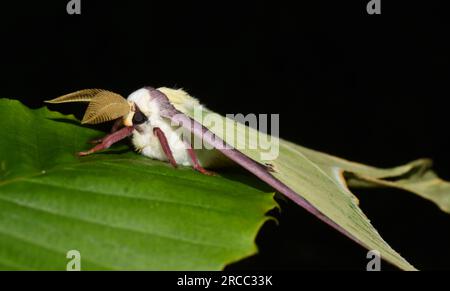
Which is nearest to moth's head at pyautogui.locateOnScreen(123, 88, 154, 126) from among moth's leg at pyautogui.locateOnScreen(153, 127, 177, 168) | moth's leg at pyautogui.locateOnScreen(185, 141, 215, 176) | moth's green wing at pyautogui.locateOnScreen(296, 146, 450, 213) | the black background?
moth's leg at pyautogui.locateOnScreen(153, 127, 177, 168)

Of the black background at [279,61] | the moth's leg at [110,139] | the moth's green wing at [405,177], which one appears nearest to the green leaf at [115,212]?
the moth's leg at [110,139]

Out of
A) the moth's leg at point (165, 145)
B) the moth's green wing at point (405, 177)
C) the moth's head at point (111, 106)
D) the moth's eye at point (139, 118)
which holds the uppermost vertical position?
the moth's head at point (111, 106)

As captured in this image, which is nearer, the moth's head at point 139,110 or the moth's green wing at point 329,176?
the moth's green wing at point 329,176

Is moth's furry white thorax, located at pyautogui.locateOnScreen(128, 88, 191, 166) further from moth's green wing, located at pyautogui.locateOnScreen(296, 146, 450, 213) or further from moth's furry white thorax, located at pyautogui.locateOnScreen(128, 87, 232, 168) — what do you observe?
moth's green wing, located at pyautogui.locateOnScreen(296, 146, 450, 213)

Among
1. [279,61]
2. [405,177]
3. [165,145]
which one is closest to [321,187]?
[165,145]

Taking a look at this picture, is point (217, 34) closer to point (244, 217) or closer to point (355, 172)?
point (355, 172)

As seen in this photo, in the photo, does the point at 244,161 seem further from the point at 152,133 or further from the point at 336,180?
the point at 336,180

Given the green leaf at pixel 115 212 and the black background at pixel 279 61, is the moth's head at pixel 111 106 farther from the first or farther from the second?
the black background at pixel 279 61
